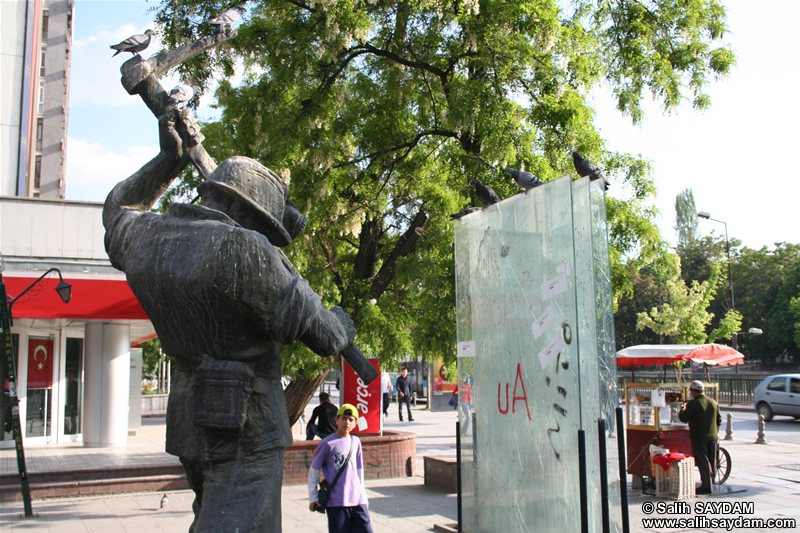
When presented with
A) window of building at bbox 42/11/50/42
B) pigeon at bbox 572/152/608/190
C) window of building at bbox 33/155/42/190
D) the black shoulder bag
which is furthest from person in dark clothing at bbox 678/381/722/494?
window of building at bbox 42/11/50/42

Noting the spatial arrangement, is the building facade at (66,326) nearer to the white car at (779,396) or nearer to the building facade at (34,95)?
the building facade at (34,95)

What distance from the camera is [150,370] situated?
154 feet

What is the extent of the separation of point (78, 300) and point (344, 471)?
10525 millimetres

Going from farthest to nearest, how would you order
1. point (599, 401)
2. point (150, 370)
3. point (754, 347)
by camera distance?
point (754, 347) < point (150, 370) < point (599, 401)

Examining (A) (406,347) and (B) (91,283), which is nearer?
(A) (406,347)

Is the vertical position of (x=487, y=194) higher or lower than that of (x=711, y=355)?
higher

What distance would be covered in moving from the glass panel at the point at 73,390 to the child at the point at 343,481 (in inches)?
554

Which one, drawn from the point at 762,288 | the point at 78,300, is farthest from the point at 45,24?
the point at 762,288

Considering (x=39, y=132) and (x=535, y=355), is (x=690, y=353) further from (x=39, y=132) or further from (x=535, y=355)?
(x=39, y=132)

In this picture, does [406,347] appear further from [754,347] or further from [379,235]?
[754,347]

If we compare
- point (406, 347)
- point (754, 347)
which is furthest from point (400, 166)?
point (754, 347)

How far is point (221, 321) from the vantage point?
9.71ft

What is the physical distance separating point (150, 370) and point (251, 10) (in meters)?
38.3

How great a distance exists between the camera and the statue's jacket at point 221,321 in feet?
9.47
